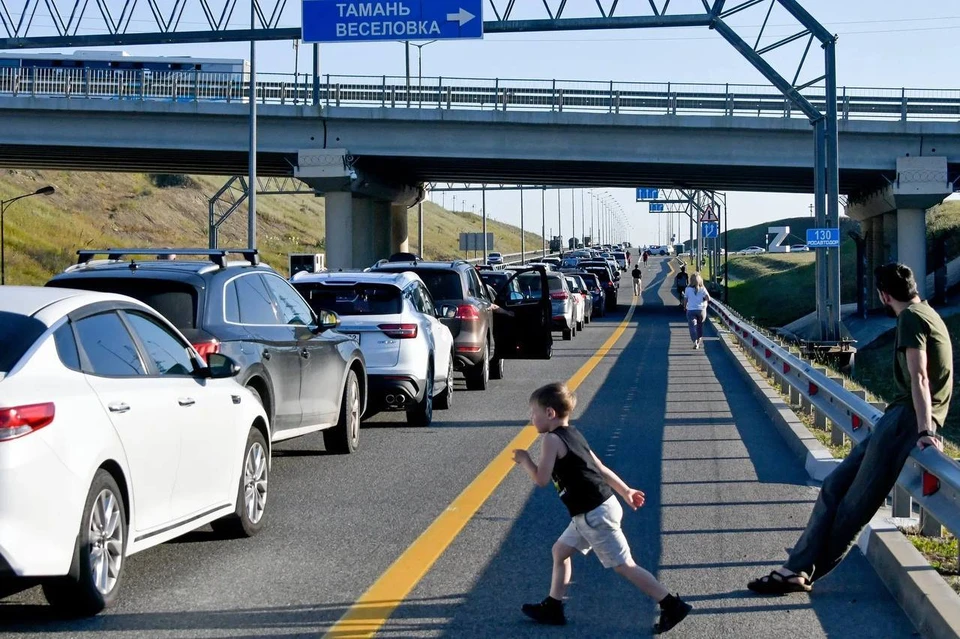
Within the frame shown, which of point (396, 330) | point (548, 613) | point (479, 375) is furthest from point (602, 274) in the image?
point (548, 613)

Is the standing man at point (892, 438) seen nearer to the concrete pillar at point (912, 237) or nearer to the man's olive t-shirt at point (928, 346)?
the man's olive t-shirt at point (928, 346)

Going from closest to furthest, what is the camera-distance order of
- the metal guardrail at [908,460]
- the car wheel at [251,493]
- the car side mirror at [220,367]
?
the metal guardrail at [908,460] < the car side mirror at [220,367] < the car wheel at [251,493]

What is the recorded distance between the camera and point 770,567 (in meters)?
7.69

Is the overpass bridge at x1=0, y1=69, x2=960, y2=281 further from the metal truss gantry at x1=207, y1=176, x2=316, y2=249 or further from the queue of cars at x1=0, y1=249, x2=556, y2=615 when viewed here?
the queue of cars at x1=0, y1=249, x2=556, y2=615

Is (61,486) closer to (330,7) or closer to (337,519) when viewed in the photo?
(337,519)

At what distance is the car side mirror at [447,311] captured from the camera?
18844 mm

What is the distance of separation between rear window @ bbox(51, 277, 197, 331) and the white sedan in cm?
163

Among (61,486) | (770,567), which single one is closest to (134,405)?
(61,486)

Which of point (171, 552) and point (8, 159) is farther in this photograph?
point (8, 159)

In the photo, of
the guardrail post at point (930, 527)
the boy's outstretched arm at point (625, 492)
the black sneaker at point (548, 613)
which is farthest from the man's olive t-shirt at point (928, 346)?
the black sneaker at point (548, 613)

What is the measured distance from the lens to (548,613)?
641 centimetres

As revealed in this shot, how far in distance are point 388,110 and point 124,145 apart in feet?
28.8

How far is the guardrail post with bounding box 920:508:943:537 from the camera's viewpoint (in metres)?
7.96

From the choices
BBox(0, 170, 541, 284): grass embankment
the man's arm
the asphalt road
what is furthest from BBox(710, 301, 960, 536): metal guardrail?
BBox(0, 170, 541, 284): grass embankment
